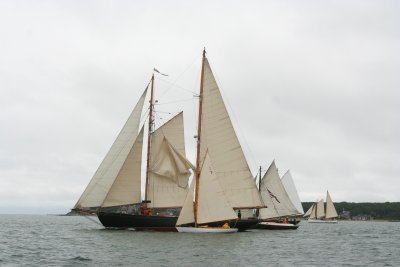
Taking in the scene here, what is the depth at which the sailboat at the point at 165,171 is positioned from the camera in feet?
178

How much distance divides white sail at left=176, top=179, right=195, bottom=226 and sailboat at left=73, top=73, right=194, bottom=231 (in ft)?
24.5

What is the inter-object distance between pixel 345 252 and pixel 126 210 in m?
26.5

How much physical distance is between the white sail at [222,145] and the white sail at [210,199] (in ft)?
6.63

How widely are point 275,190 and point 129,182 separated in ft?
90.5

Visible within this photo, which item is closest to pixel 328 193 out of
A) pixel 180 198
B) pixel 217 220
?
pixel 180 198

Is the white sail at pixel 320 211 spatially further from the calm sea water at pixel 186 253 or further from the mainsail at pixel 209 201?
the mainsail at pixel 209 201

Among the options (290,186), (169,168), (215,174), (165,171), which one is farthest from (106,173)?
(290,186)

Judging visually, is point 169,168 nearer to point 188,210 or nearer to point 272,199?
point 188,210

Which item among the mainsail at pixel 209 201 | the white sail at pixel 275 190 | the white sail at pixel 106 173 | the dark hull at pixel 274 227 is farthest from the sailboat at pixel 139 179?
the white sail at pixel 275 190

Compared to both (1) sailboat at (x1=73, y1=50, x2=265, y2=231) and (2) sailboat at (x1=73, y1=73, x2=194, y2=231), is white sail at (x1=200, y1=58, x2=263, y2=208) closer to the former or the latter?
(1) sailboat at (x1=73, y1=50, x2=265, y2=231)

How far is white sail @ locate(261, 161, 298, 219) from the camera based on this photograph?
8069 centimetres

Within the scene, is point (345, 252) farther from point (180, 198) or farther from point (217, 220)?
point (180, 198)

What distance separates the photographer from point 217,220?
52906mm

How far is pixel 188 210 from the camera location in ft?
174
